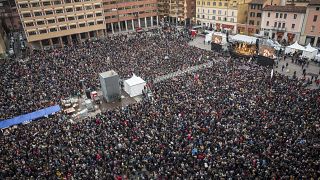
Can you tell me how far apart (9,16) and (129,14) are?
39.8 metres

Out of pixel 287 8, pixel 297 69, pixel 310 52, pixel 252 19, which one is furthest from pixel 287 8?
pixel 297 69

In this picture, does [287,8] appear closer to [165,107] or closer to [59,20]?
[165,107]

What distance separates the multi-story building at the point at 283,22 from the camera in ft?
162

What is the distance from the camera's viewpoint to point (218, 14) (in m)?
65.8

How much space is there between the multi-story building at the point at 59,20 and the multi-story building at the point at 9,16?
29.1 metres

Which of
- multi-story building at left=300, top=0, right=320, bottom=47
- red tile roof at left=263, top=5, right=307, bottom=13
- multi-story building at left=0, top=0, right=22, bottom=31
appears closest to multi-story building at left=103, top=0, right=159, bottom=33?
multi-story building at left=0, top=0, right=22, bottom=31

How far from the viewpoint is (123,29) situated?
252ft

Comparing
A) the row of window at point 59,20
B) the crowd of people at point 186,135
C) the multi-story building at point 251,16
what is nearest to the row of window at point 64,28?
the row of window at point 59,20

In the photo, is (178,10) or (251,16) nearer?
(251,16)

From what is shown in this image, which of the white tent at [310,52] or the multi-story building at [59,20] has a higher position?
the multi-story building at [59,20]

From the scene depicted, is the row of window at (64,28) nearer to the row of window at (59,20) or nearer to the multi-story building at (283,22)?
the row of window at (59,20)

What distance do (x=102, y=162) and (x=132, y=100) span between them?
13781mm

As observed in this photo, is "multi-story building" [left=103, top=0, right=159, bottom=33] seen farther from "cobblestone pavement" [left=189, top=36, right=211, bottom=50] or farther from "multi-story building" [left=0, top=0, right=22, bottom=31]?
"multi-story building" [left=0, top=0, right=22, bottom=31]

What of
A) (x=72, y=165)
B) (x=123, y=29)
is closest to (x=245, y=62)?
(x=72, y=165)
